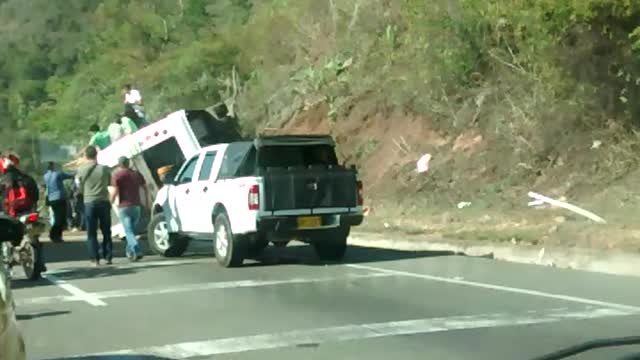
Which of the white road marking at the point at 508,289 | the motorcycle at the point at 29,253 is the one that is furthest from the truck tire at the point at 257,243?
the motorcycle at the point at 29,253

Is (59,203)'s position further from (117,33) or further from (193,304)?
(117,33)

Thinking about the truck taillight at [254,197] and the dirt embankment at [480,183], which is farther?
the dirt embankment at [480,183]

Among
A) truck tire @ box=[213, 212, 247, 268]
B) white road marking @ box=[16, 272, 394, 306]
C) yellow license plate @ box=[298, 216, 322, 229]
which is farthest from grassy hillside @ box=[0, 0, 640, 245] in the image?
truck tire @ box=[213, 212, 247, 268]

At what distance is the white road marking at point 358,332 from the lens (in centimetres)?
944

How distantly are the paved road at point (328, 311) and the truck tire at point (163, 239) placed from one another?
270cm

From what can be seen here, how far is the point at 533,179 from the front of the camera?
22234 mm

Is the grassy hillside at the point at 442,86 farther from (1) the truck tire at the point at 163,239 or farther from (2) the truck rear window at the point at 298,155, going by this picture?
(1) the truck tire at the point at 163,239

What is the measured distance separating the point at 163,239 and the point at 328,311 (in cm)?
904

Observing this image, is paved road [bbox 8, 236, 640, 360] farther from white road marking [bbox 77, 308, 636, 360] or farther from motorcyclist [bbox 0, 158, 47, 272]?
motorcyclist [bbox 0, 158, 47, 272]

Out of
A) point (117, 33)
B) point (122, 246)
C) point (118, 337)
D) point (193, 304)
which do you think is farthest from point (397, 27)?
point (117, 33)

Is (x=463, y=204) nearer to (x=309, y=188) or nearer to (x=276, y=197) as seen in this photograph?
(x=309, y=188)

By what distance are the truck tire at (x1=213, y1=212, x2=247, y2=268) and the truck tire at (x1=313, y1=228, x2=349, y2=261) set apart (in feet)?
3.87

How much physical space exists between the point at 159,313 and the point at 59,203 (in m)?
14.0

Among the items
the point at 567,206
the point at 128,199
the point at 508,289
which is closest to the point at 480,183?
the point at 567,206
